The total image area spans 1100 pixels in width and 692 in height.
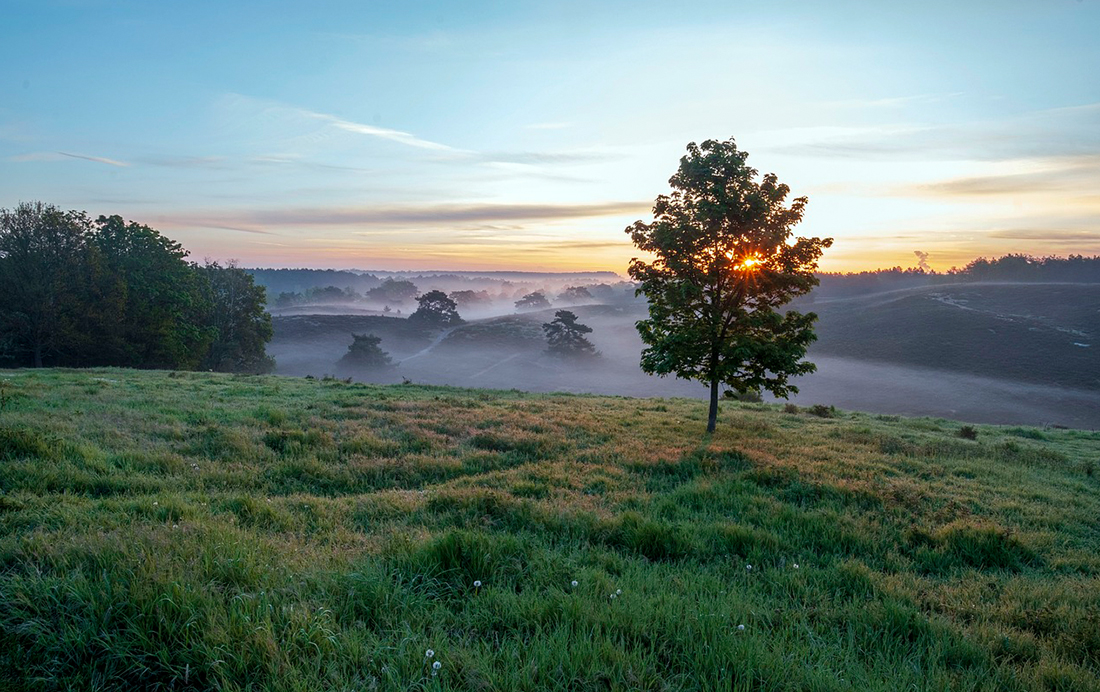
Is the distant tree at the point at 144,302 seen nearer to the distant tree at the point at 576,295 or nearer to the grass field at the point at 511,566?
the grass field at the point at 511,566

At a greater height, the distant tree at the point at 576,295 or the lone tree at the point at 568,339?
the distant tree at the point at 576,295

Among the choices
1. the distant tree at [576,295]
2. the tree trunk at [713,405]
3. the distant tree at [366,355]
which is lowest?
the distant tree at [366,355]

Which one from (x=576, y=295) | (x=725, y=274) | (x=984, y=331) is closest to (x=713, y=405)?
(x=725, y=274)

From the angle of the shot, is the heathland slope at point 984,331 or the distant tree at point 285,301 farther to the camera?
the distant tree at point 285,301

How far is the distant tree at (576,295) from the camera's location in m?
189

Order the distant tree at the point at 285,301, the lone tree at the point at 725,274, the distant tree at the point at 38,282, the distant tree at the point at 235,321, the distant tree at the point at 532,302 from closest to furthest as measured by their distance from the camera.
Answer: the lone tree at the point at 725,274 < the distant tree at the point at 38,282 < the distant tree at the point at 235,321 < the distant tree at the point at 532,302 < the distant tree at the point at 285,301

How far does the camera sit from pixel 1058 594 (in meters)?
5.77

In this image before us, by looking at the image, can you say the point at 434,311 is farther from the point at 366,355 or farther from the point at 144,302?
the point at 144,302

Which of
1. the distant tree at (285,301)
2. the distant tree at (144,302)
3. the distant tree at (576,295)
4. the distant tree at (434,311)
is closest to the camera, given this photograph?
the distant tree at (144,302)

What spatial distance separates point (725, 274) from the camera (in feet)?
54.6

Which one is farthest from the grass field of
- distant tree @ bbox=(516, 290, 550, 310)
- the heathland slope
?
distant tree @ bbox=(516, 290, 550, 310)

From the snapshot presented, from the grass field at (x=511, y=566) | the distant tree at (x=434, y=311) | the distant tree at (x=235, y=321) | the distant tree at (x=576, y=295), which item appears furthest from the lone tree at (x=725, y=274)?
the distant tree at (x=576, y=295)

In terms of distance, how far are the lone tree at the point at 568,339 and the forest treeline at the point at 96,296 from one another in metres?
58.2

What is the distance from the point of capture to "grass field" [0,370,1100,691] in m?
3.73
